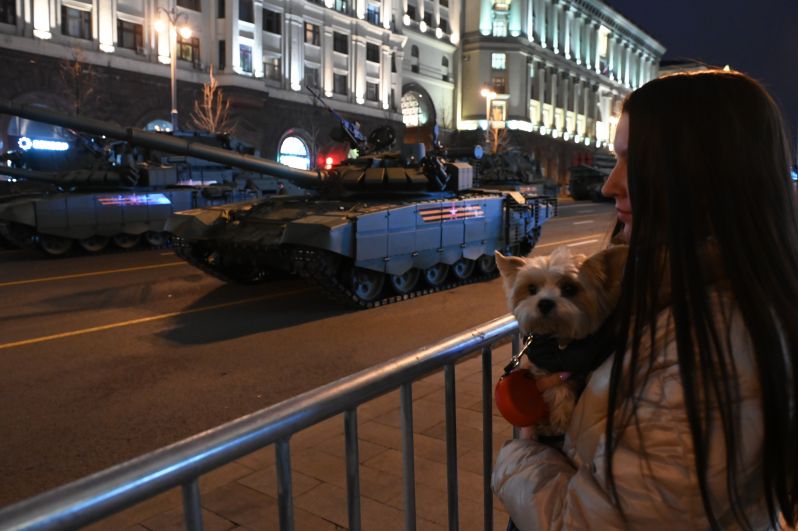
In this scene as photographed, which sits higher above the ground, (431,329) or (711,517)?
(711,517)

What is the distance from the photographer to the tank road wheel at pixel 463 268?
13.0 metres

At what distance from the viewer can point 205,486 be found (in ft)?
13.8

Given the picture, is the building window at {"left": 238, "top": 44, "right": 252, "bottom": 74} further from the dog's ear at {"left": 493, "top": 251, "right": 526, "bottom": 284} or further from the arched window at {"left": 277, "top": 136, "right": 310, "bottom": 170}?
the dog's ear at {"left": 493, "top": 251, "right": 526, "bottom": 284}

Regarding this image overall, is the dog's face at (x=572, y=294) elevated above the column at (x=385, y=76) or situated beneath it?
situated beneath

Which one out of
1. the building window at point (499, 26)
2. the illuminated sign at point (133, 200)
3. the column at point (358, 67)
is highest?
the building window at point (499, 26)

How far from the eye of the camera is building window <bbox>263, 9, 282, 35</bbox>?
151 ft

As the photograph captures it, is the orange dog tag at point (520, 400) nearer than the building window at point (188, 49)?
Yes

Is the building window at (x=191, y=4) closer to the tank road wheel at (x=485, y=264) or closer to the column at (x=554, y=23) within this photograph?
the tank road wheel at (x=485, y=264)

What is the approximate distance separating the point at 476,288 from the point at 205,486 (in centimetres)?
895

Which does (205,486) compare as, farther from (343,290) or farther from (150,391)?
(343,290)

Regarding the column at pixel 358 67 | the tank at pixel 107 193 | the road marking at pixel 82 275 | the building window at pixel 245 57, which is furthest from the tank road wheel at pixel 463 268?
the column at pixel 358 67

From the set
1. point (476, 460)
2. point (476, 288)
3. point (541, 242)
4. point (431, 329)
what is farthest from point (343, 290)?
point (541, 242)

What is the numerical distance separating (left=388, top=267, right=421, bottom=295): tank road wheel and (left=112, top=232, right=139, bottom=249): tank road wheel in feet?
28.3

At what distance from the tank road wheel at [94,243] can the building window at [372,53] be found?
1674 inches
